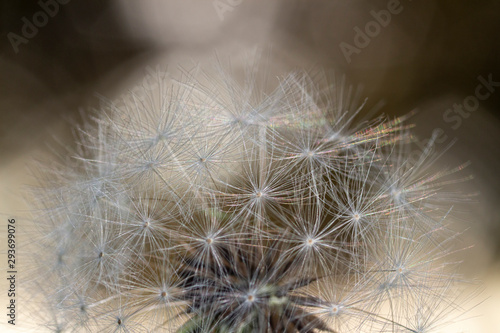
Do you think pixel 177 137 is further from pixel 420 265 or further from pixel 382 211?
pixel 420 265

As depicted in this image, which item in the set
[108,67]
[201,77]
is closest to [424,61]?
[201,77]

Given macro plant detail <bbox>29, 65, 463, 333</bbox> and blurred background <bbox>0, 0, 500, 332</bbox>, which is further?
blurred background <bbox>0, 0, 500, 332</bbox>

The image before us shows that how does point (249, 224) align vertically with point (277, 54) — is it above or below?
below

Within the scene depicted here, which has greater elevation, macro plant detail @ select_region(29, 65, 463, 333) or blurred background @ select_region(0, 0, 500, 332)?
blurred background @ select_region(0, 0, 500, 332)

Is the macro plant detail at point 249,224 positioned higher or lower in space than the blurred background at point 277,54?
lower

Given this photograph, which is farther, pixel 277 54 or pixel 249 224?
pixel 277 54
